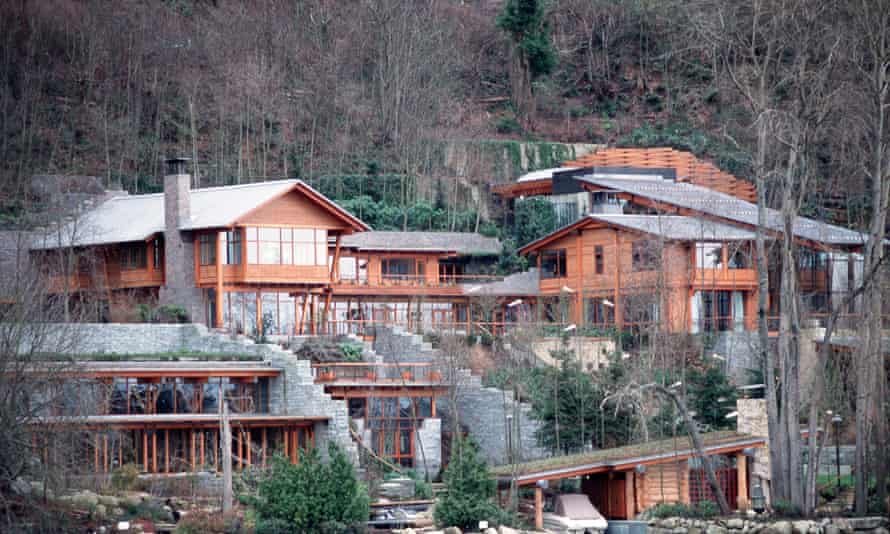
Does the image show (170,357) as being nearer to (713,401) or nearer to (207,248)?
(207,248)

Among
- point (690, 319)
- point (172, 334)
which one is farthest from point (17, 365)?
point (690, 319)

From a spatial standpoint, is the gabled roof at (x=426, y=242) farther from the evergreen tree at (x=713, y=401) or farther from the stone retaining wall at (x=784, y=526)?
the stone retaining wall at (x=784, y=526)

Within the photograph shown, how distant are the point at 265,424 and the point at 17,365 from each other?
945 cm

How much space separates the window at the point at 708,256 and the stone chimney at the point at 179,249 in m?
16.9

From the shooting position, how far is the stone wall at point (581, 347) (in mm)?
50031

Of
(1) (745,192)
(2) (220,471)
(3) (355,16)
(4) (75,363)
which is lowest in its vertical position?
(2) (220,471)

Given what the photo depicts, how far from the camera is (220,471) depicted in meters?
42.4

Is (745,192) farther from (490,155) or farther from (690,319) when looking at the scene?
(690,319)

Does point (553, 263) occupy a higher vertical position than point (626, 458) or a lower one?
higher

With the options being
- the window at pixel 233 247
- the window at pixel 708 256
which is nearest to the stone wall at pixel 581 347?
the window at pixel 708 256

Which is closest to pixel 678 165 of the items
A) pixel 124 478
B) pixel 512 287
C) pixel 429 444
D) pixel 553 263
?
pixel 553 263

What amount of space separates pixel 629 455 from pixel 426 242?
83.8 ft

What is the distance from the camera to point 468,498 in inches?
1455

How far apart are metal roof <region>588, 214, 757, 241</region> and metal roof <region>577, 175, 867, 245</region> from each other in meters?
0.64
